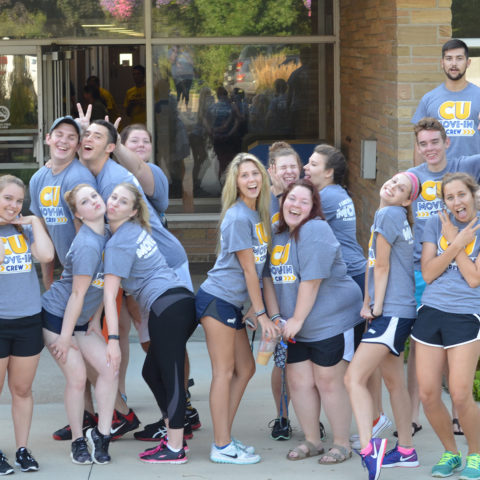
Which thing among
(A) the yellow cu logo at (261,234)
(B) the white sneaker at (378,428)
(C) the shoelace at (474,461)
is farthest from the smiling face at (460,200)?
(B) the white sneaker at (378,428)

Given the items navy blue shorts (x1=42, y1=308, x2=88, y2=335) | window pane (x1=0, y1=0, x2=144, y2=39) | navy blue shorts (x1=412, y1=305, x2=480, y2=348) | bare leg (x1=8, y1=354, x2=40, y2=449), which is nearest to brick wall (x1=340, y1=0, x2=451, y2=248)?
window pane (x1=0, y1=0, x2=144, y2=39)

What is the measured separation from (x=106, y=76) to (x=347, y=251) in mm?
6484

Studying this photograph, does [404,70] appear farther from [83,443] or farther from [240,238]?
[83,443]

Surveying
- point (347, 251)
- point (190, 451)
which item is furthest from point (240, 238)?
point (190, 451)

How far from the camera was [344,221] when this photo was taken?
5461mm

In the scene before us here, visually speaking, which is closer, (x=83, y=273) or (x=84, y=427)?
(x=83, y=273)

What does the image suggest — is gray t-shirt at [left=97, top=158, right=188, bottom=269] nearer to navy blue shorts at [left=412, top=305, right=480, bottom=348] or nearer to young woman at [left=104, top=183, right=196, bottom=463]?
young woman at [left=104, top=183, right=196, bottom=463]

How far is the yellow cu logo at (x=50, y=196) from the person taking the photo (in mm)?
5350

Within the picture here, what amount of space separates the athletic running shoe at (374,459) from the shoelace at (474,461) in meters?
0.49

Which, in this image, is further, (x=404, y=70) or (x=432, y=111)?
(x=404, y=70)

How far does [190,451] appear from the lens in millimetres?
5414

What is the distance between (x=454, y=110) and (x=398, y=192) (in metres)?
1.43

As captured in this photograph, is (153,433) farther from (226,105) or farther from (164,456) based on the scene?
(226,105)

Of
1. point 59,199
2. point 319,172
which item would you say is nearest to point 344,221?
point 319,172
